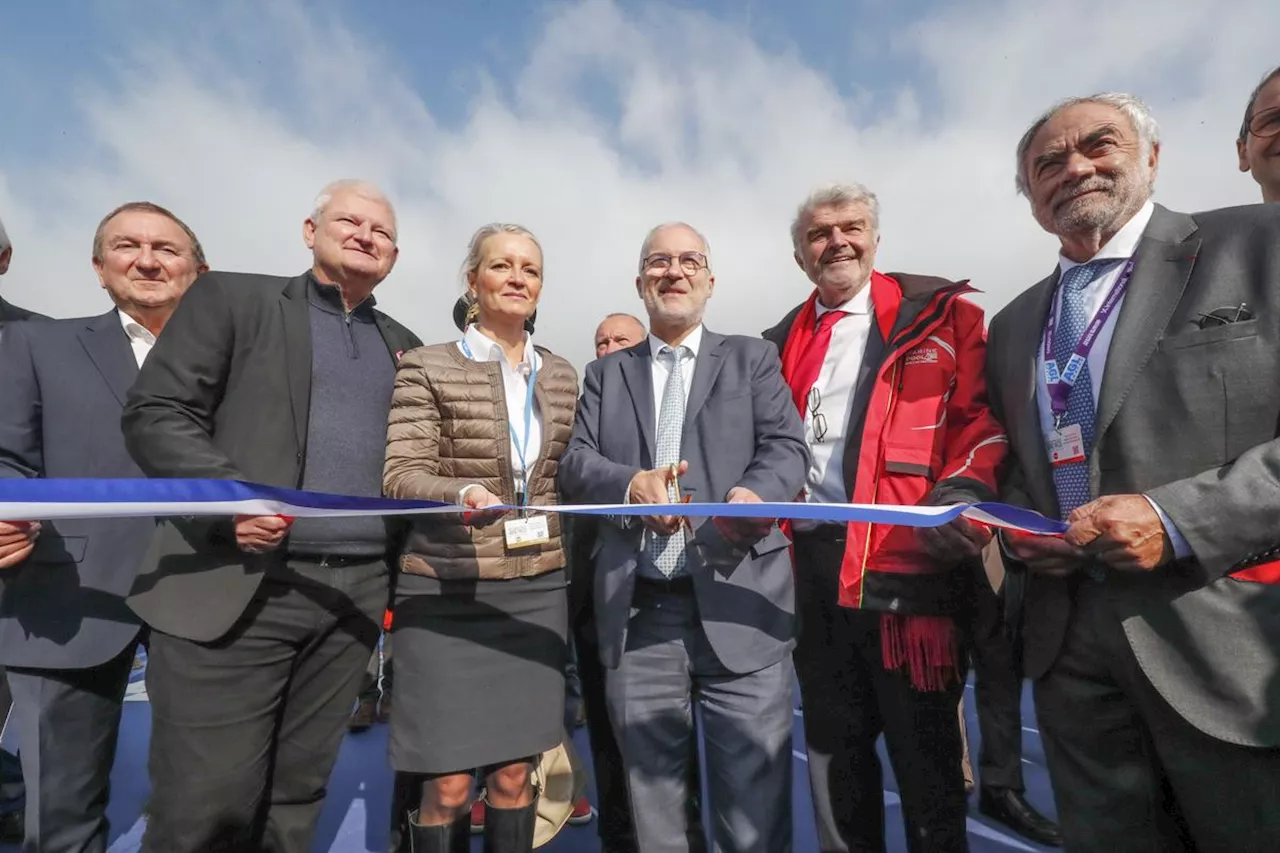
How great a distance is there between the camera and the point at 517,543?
2160 millimetres

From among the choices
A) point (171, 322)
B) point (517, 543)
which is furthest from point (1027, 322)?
point (171, 322)

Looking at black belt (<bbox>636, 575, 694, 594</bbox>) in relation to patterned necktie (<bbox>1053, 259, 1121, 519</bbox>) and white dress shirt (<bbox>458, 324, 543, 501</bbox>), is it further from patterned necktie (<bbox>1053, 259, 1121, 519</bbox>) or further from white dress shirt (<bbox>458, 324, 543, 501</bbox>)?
patterned necktie (<bbox>1053, 259, 1121, 519</bbox>)

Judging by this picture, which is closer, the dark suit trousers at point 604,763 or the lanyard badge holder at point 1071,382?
the lanyard badge holder at point 1071,382

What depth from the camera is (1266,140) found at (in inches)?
97.1

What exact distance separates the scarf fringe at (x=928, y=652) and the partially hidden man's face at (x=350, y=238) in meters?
2.25

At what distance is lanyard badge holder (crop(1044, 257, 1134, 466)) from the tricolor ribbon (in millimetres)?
197

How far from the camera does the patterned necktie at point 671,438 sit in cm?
222

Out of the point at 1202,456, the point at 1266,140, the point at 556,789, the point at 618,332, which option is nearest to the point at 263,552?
the point at 556,789

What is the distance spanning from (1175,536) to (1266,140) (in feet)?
6.94

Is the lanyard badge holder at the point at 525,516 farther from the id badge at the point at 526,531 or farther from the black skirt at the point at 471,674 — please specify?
the black skirt at the point at 471,674

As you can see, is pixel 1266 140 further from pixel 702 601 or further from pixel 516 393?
pixel 516 393

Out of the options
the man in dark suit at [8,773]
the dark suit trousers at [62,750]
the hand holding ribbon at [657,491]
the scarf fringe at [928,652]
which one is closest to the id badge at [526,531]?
the hand holding ribbon at [657,491]

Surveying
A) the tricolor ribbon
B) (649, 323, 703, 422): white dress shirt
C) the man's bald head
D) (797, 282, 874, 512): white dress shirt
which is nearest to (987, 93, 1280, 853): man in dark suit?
the tricolor ribbon

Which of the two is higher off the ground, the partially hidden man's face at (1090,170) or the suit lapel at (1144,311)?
the partially hidden man's face at (1090,170)
